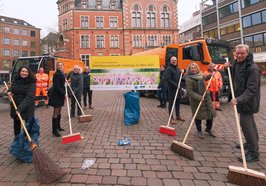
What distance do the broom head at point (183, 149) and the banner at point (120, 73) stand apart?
4.58 metres

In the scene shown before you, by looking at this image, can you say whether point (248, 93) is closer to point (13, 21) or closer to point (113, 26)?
point (113, 26)

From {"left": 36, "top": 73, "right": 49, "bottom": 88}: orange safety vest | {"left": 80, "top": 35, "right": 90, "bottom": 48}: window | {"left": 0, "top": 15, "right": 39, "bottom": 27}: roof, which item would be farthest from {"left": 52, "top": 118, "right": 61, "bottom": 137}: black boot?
{"left": 0, "top": 15, "right": 39, "bottom": 27}: roof

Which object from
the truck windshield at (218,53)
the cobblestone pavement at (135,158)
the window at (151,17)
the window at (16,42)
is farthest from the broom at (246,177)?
the window at (16,42)

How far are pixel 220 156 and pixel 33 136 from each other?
349 cm

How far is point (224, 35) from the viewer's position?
40.4 metres

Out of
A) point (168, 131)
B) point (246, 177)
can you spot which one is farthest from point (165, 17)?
point (246, 177)

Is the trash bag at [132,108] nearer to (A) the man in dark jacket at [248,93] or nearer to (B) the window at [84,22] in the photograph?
(A) the man in dark jacket at [248,93]

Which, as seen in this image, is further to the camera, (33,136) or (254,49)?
(254,49)

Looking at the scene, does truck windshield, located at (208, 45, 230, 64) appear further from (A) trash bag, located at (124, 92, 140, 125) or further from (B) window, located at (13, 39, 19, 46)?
(B) window, located at (13, 39, 19, 46)

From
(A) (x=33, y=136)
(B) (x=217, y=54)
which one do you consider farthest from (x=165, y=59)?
(A) (x=33, y=136)

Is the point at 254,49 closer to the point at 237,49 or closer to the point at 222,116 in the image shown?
the point at 222,116

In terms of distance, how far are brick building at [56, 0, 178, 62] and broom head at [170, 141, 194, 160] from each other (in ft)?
119

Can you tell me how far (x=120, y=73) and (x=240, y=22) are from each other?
35843 mm

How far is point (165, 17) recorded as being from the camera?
41625 mm
